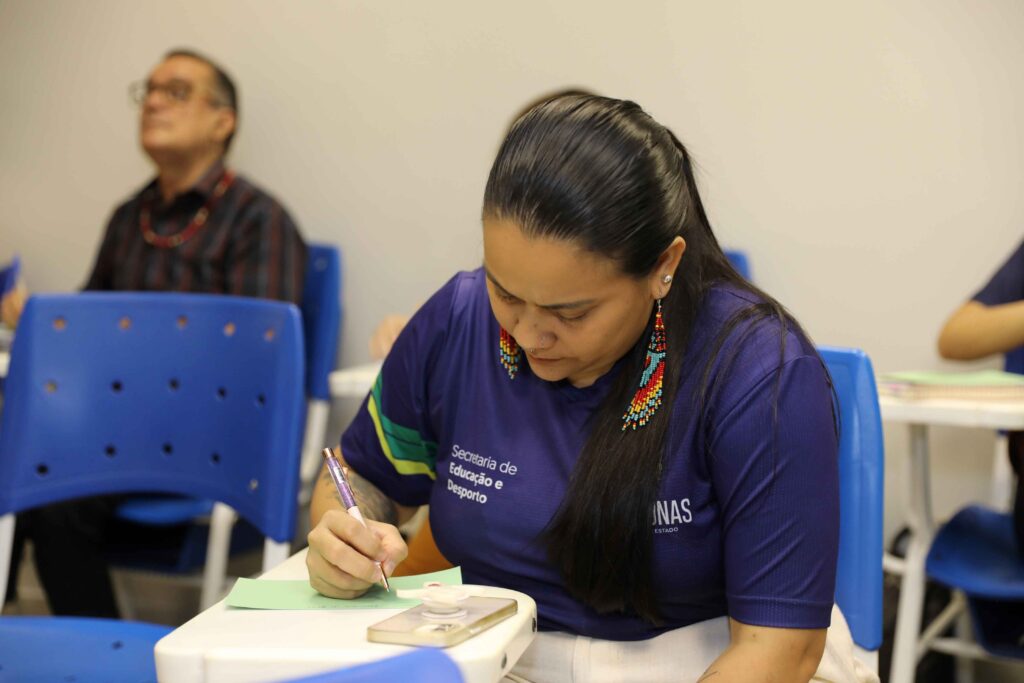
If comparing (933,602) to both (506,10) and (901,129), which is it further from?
(506,10)

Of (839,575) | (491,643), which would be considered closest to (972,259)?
(839,575)

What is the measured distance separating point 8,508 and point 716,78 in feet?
6.32

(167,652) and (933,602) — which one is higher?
(167,652)

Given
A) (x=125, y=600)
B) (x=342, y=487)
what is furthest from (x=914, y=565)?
(x=125, y=600)

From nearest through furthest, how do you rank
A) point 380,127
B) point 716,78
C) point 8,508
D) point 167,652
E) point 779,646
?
point 167,652
point 779,646
point 8,508
point 716,78
point 380,127

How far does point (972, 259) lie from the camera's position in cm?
256

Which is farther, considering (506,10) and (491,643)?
(506,10)

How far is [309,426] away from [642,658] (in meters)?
1.78

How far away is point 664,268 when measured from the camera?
1.13 m

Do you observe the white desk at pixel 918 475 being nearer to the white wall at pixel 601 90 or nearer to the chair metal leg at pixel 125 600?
the white wall at pixel 601 90

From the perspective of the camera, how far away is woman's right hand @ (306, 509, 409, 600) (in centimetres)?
102

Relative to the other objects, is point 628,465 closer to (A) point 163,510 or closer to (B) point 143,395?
(B) point 143,395

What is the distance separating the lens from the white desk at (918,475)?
6.08ft

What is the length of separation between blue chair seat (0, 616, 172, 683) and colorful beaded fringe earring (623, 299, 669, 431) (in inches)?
26.1
